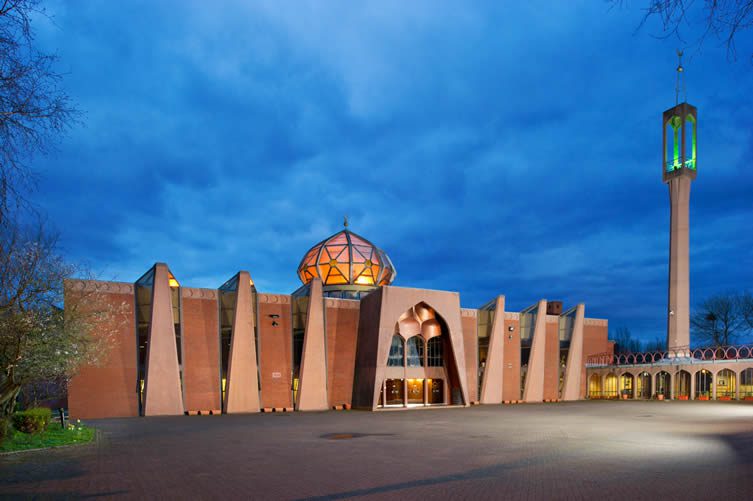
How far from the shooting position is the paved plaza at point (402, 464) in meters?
10.2

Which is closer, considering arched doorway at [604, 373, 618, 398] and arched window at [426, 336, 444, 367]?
Answer: arched window at [426, 336, 444, 367]

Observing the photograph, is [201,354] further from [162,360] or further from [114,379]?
[114,379]

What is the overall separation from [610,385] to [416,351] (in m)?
21.8

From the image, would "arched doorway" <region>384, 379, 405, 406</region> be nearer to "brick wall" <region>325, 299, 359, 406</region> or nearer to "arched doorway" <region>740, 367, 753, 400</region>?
"brick wall" <region>325, 299, 359, 406</region>

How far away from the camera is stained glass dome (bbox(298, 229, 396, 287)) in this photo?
1882 inches

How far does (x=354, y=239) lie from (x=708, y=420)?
3206 centimetres

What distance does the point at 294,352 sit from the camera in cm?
3584

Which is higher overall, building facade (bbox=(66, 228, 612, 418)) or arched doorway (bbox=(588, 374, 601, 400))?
building facade (bbox=(66, 228, 612, 418))

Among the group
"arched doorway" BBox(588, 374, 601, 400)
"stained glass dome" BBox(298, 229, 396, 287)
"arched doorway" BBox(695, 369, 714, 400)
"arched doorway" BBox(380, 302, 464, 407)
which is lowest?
"arched doorway" BBox(588, 374, 601, 400)

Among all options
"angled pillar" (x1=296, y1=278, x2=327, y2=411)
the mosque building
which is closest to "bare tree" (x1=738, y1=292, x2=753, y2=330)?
the mosque building

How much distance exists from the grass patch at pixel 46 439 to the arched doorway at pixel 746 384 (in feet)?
140

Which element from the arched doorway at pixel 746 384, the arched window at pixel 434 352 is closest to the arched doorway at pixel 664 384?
the arched doorway at pixel 746 384

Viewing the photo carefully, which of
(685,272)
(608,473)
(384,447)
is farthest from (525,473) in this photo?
(685,272)

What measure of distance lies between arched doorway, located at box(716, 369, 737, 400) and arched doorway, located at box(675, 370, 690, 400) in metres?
2.34
